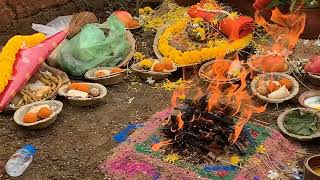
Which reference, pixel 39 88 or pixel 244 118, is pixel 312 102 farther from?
pixel 39 88

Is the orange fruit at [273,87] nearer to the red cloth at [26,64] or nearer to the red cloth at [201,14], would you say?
the red cloth at [201,14]

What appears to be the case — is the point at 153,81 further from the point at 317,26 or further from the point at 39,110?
the point at 317,26

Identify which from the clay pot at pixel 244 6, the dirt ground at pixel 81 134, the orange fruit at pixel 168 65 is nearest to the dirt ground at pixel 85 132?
the dirt ground at pixel 81 134

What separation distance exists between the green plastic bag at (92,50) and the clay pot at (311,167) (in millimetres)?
3316

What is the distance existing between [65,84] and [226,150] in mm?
2433

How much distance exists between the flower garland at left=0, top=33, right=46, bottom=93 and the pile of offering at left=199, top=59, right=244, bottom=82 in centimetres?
229

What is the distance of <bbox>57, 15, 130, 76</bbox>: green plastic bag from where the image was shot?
21.7ft

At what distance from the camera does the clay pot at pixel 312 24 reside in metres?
7.33

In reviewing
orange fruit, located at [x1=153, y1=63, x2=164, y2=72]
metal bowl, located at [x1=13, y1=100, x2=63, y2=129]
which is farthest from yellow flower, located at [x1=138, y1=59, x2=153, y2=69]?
metal bowl, located at [x1=13, y1=100, x2=63, y2=129]

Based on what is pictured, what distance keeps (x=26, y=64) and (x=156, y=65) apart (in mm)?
1669

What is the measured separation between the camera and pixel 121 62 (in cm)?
684

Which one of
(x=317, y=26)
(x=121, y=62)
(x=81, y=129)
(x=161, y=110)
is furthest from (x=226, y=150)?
(x=317, y=26)

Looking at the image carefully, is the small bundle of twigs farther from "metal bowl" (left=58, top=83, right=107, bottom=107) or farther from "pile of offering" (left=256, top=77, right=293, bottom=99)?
"pile of offering" (left=256, top=77, right=293, bottom=99)

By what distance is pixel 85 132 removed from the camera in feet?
17.9
